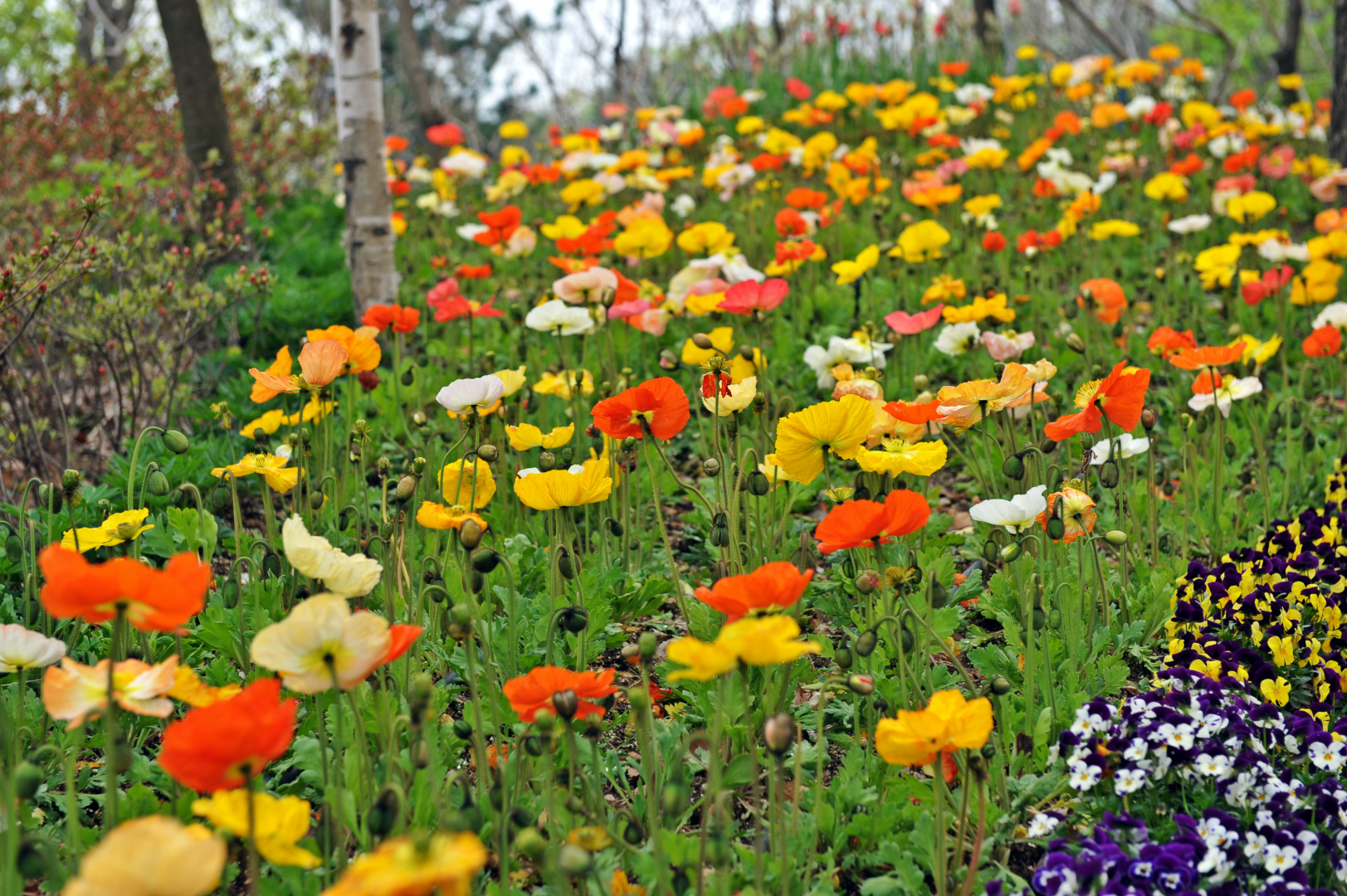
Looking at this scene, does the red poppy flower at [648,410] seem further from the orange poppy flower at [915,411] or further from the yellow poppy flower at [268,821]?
the yellow poppy flower at [268,821]

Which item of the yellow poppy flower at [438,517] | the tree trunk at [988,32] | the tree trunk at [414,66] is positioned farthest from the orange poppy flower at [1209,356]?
the tree trunk at [414,66]

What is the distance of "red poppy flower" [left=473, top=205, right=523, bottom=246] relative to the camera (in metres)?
3.93

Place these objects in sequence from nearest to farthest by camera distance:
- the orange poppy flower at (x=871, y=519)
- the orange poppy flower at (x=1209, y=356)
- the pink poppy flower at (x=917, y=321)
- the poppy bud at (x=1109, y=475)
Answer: the orange poppy flower at (x=871, y=519) < the poppy bud at (x=1109, y=475) < the orange poppy flower at (x=1209, y=356) < the pink poppy flower at (x=917, y=321)

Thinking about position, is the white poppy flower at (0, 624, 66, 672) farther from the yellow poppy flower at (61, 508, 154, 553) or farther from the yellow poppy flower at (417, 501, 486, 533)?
the yellow poppy flower at (417, 501, 486, 533)

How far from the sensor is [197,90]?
5914mm

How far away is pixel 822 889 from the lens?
61.6 inches

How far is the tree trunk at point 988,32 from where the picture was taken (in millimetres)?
9250

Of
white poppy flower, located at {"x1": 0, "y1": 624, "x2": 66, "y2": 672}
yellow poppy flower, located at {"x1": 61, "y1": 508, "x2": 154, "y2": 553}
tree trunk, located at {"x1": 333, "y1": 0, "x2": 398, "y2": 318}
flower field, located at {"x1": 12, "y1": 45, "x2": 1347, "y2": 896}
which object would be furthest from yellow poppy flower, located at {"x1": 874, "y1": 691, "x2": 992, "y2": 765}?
tree trunk, located at {"x1": 333, "y1": 0, "x2": 398, "y2": 318}

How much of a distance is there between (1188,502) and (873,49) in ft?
33.4

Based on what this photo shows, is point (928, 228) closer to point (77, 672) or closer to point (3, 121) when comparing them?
point (77, 672)

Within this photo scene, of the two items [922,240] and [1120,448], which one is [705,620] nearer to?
[1120,448]

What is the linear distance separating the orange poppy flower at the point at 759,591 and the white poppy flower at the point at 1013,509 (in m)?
0.59

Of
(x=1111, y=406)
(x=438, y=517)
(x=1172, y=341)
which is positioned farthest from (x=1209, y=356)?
(x=438, y=517)

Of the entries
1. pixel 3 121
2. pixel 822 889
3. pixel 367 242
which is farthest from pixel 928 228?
pixel 3 121
